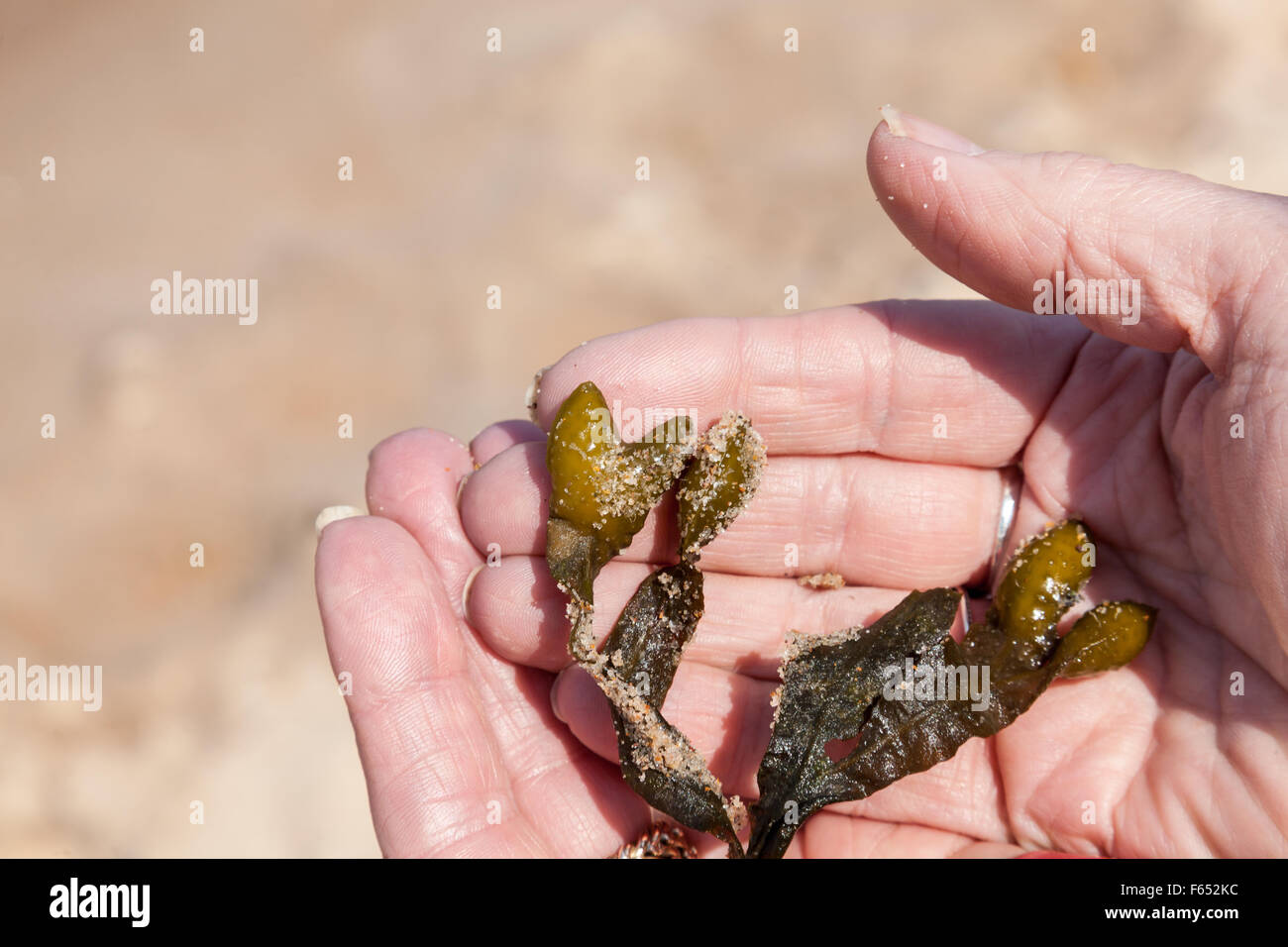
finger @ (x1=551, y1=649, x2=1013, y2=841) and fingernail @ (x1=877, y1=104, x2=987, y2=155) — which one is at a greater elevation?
fingernail @ (x1=877, y1=104, x2=987, y2=155)

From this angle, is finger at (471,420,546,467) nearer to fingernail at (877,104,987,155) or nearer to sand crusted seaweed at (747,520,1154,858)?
sand crusted seaweed at (747,520,1154,858)

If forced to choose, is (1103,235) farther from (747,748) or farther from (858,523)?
(747,748)

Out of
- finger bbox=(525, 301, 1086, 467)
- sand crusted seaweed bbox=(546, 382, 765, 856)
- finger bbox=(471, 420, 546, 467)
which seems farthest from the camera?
finger bbox=(471, 420, 546, 467)

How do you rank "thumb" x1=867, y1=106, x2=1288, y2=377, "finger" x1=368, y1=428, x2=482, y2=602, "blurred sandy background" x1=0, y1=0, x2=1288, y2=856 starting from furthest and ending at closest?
"blurred sandy background" x1=0, y1=0, x2=1288, y2=856 → "finger" x1=368, y1=428, x2=482, y2=602 → "thumb" x1=867, y1=106, x2=1288, y2=377

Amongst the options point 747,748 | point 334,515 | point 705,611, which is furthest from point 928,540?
point 334,515

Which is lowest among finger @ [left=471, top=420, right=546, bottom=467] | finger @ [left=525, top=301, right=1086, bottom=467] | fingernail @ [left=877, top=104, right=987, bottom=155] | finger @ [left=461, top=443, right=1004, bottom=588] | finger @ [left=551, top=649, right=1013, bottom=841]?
finger @ [left=551, top=649, right=1013, bottom=841]

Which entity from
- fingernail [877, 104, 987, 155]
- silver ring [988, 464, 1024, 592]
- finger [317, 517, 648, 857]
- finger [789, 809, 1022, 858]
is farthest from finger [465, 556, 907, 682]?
fingernail [877, 104, 987, 155]
